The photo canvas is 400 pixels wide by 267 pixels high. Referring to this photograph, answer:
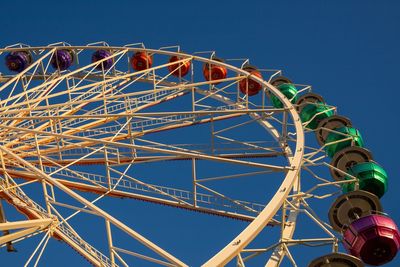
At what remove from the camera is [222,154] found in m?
21.7

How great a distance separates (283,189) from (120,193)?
26.0 ft

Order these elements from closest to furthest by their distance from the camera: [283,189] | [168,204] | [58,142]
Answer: [283,189] → [168,204] → [58,142]

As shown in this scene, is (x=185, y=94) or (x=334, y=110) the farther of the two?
(x=185, y=94)

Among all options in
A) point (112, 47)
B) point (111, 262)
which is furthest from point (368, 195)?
point (112, 47)

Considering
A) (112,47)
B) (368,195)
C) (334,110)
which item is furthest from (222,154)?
(112,47)

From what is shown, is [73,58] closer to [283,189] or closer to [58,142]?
[58,142]

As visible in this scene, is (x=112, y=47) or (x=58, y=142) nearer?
(x=58, y=142)

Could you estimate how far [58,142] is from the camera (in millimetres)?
20438

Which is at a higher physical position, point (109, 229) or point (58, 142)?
point (58, 142)

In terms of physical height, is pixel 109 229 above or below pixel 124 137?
below

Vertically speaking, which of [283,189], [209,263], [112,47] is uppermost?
[112,47]

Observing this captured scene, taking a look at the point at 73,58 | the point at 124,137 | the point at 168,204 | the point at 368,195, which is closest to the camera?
the point at 368,195

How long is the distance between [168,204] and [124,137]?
200 inches

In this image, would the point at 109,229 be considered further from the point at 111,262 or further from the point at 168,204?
the point at 168,204
